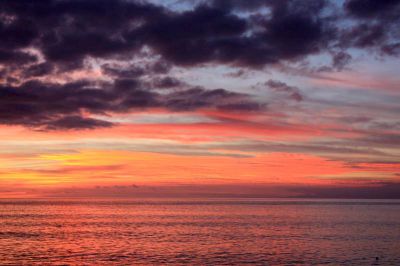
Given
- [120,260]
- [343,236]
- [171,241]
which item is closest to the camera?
[120,260]

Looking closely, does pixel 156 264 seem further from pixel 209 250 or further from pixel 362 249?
pixel 362 249

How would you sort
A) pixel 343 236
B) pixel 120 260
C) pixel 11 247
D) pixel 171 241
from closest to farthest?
pixel 120 260 < pixel 11 247 < pixel 171 241 < pixel 343 236

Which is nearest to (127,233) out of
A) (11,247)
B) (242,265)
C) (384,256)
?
(11,247)

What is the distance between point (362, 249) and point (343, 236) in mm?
16830

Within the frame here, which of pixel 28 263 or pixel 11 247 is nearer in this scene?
pixel 28 263

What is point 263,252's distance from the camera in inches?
2416

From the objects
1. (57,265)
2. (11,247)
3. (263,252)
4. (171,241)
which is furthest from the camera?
(171,241)

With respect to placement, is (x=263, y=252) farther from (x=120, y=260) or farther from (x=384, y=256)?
(x=120, y=260)

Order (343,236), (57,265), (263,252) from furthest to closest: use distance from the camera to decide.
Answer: (343,236), (263,252), (57,265)

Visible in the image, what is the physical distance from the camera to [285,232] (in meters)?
88.4

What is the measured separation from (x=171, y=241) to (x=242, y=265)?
24332mm

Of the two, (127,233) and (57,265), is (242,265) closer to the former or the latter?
(57,265)

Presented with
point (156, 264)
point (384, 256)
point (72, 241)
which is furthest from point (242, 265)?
point (72, 241)

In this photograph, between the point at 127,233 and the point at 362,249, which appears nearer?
the point at 362,249
